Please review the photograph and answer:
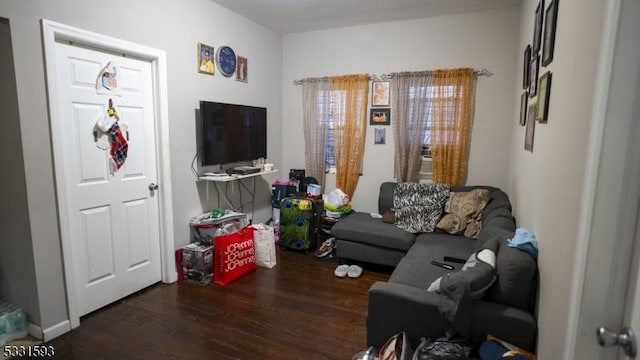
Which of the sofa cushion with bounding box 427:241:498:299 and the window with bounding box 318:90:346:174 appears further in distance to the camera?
the window with bounding box 318:90:346:174

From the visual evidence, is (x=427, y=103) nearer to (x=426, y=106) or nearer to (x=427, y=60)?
(x=426, y=106)

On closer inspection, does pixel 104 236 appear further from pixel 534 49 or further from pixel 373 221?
pixel 534 49

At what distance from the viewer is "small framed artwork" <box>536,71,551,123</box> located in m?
1.75

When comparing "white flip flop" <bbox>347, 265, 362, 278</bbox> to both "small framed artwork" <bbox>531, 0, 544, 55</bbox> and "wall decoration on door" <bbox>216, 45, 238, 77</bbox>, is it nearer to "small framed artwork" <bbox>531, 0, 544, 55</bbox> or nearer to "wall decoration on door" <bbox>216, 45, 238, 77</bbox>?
"small framed artwork" <bbox>531, 0, 544, 55</bbox>

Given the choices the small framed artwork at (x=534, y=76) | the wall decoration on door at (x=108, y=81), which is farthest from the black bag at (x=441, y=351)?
the wall decoration on door at (x=108, y=81)

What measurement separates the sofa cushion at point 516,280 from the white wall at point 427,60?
226 cm

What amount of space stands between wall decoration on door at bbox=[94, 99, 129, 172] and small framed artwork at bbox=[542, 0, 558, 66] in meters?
2.98

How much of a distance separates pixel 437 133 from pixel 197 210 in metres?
2.79

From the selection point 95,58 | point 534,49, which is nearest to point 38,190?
point 95,58

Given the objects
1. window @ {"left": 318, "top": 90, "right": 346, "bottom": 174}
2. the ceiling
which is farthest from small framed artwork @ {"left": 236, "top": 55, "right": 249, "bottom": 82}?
window @ {"left": 318, "top": 90, "right": 346, "bottom": 174}

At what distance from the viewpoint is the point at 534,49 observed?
2.34 metres

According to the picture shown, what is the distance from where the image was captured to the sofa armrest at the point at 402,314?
1803 mm

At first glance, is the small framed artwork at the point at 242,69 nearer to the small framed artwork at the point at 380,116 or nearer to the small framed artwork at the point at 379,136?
the small framed artwork at the point at 380,116

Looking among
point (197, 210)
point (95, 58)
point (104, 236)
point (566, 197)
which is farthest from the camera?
point (197, 210)
